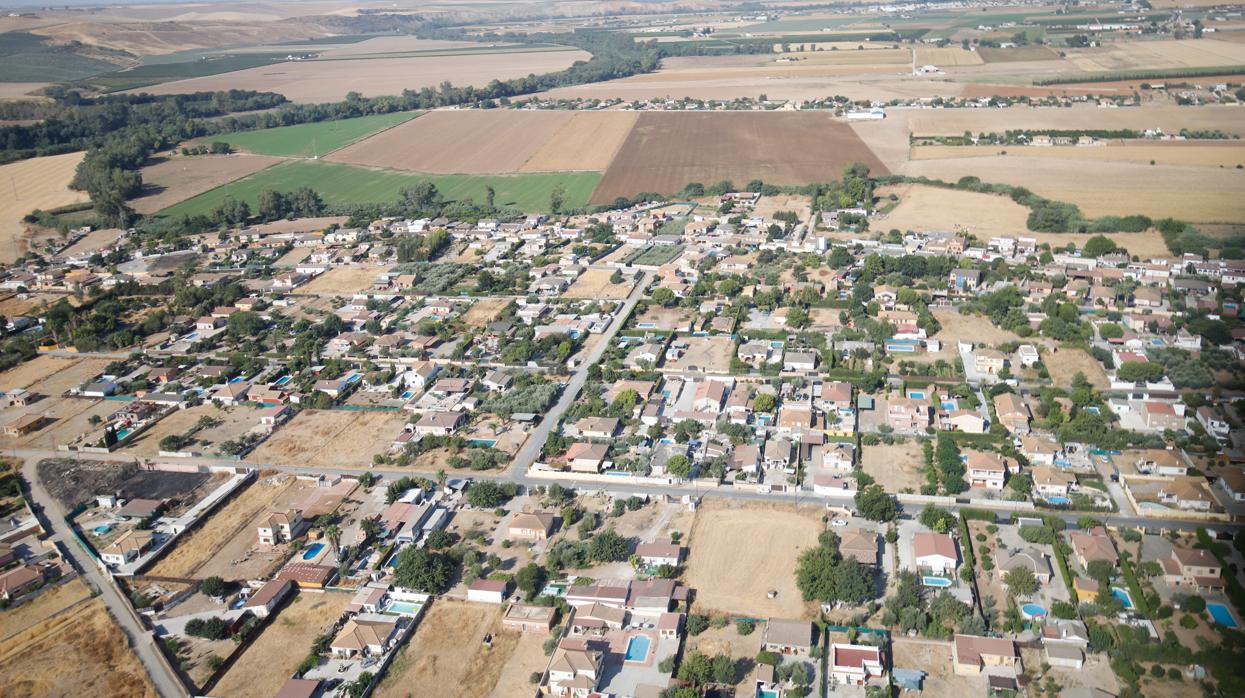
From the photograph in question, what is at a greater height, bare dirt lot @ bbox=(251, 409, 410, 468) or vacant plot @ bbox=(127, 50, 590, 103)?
vacant plot @ bbox=(127, 50, 590, 103)

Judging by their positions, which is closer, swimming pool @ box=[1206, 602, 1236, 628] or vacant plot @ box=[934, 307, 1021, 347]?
swimming pool @ box=[1206, 602, 1236, 628]

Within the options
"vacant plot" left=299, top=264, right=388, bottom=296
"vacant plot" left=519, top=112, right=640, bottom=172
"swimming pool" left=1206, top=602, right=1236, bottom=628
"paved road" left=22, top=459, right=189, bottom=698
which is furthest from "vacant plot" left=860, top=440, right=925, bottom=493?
"vacant plot" left=519, top=112, right=640, bottom=172

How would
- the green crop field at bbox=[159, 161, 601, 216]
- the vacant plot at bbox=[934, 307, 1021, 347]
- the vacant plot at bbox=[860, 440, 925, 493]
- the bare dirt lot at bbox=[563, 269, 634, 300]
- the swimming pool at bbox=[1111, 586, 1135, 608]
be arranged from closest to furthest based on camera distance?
the swimming pool at bbox=[1111, 586, 1135, 608]
the vacant plot at bbox=[860, 440, 925, 493]
the vacant plot at bbox=[934, 307, 1021, 347]
the bare dirt lot at bbox=[563, 269, 634, 300]
the green crop field at bbox=[159, 161, 601, 216]

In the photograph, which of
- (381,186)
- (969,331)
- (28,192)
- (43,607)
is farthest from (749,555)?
(28,192)

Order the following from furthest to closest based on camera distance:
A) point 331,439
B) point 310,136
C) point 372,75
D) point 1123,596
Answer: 1. point 372,75
2. point 310,136
3. point 331,439
4. point 1123,596

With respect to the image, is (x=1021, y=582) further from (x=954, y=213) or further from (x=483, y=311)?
(x=954, y=213)

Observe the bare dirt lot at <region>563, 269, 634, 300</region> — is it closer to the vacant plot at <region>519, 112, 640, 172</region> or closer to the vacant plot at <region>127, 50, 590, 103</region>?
the vacant plot at <region>519, 112, 640, 172</region>

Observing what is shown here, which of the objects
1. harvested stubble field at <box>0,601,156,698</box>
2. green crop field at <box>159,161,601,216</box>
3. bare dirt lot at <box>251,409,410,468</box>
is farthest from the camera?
green crop field at <box>159,161,601,216</box>
